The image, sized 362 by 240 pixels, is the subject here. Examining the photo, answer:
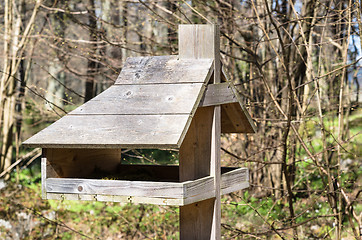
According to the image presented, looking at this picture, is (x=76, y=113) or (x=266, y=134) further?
(x=266, y=134)

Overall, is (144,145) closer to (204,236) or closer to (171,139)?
(171,139)

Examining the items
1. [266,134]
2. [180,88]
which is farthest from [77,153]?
[266,134]

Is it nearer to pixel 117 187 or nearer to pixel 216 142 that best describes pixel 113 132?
pixel 117 187

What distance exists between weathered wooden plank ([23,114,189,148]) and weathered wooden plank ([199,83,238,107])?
1.03 feet

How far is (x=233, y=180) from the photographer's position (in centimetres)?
291

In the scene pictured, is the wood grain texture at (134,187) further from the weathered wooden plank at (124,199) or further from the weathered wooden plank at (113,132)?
the weathered wooden plank at (113,132)

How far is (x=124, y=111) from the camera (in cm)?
242

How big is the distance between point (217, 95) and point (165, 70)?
32cm

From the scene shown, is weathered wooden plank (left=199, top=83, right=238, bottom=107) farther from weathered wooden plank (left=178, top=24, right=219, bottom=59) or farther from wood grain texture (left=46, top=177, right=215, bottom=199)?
wood grain texture (left=46, top=177, right=215, bottom=199)

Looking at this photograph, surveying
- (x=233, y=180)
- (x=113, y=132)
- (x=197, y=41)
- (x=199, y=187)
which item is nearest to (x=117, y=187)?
(x=113, y=132)

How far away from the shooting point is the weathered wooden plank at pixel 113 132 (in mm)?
2160

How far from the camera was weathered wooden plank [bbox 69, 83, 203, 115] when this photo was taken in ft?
7.72

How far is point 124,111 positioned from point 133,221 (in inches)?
185

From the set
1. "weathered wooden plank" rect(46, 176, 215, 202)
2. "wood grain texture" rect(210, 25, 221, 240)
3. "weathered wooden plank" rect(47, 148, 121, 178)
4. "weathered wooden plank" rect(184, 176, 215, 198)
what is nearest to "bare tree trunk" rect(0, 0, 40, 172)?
"weathered wooden plank" rect(47, 148, 121, 178)
